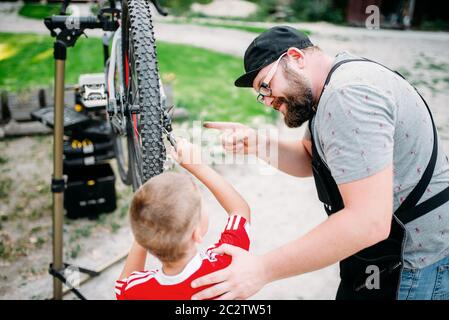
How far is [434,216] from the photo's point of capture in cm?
157

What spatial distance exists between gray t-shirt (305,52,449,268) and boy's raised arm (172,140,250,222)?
391 millimetres

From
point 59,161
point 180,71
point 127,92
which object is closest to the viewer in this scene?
point 127,92

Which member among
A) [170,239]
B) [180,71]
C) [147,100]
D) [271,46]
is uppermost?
[271,46]

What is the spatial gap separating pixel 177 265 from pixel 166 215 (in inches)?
8.2

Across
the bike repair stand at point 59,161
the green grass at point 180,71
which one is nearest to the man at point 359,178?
the bike repair stand at point 59,161

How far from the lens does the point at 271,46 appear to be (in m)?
1.69

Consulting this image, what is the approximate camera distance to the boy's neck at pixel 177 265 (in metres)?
1.38

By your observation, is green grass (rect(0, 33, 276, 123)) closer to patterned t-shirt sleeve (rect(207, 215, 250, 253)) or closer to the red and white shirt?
patterned t-shirt sleeve (rect(207, 215, 250, 253))

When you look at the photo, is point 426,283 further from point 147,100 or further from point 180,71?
point 180,71

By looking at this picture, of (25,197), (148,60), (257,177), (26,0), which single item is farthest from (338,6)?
(148,60)

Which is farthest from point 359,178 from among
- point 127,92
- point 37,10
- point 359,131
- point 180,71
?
point 37,10

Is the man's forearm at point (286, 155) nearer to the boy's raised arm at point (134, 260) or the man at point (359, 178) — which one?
the man at point (359, 178)

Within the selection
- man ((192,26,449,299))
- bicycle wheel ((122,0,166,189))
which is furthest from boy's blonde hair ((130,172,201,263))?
bicycle wheel ((122,0,166,189))

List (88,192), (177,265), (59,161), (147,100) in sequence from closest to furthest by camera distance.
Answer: (177,265) → (147,100) → (59,161) → (88,192)
